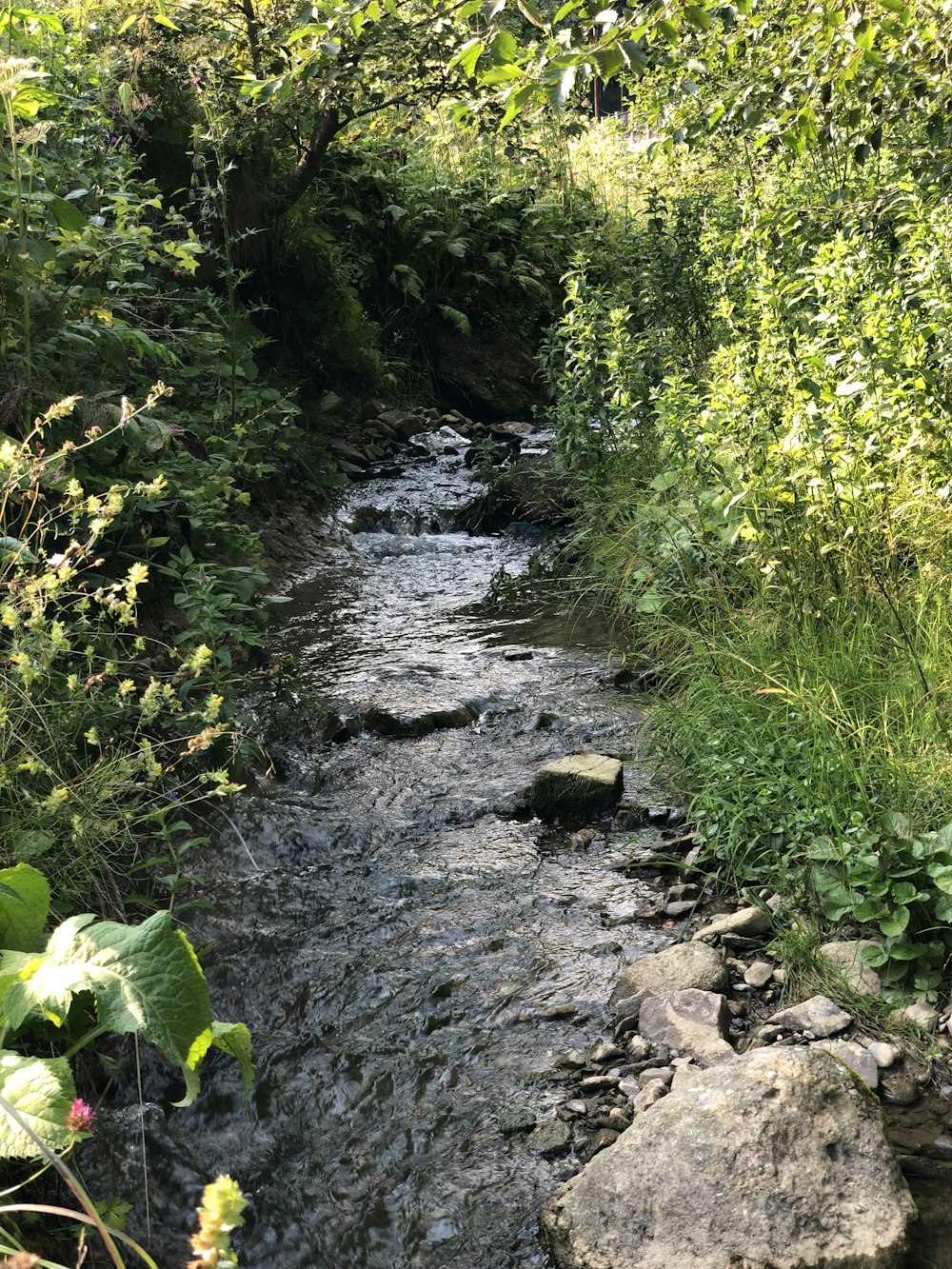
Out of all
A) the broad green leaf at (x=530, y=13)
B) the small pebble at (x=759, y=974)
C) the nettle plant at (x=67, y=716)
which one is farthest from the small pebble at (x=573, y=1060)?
the broad green leaf at (x=530, y=13)

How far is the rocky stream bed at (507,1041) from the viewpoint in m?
2.40

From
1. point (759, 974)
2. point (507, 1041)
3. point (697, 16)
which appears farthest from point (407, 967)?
point (697, 16)

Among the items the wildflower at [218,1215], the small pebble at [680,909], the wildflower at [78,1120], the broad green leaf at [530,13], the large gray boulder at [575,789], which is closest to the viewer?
the wildflower at [218,1215]

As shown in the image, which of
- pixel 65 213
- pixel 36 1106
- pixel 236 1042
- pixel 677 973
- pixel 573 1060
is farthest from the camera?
pixel 65 213

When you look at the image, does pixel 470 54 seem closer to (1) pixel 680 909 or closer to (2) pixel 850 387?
(2) pixel 850 387

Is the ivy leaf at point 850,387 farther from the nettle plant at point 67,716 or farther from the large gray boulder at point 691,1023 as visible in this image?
the nettle plant at point 67,716

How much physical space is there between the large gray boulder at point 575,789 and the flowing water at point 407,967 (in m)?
0.11

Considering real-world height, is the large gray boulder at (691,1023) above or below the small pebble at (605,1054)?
above

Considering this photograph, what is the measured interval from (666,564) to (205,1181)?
A: 3442 mm

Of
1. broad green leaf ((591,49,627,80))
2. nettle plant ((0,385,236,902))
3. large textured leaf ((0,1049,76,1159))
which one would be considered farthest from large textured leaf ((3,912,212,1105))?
broad green leaf ((591,49,627,80))

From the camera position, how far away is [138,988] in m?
1.95

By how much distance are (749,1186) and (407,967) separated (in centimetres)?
131

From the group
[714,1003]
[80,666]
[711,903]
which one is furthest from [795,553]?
[80,666]

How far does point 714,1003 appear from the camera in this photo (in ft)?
10.1
